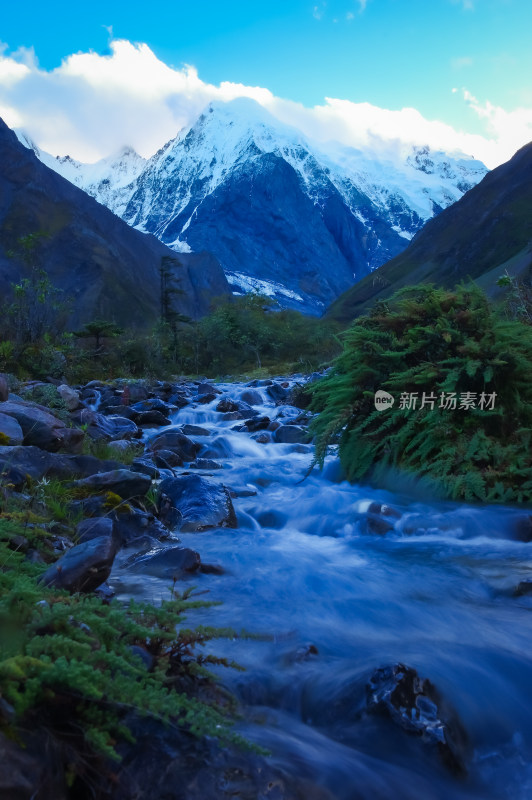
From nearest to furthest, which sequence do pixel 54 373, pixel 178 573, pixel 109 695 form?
pixel 109 695 → pixel 178 573 → pixel 54 373

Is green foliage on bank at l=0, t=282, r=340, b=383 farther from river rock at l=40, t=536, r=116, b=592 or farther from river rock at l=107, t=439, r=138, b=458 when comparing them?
river rock at l=40, t=536, r=116, b=592

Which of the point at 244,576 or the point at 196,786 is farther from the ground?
the point at 196,786

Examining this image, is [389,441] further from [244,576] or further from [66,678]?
[66,678]

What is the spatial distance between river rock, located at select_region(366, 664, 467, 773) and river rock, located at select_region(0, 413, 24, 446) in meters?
4.49

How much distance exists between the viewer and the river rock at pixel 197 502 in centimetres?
564

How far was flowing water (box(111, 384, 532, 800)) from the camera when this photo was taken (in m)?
2.30

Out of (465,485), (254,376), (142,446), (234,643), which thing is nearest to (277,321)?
(254,376)

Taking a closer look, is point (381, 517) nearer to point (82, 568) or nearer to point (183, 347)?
point (82, 568)

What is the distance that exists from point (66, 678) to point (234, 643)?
1751mm

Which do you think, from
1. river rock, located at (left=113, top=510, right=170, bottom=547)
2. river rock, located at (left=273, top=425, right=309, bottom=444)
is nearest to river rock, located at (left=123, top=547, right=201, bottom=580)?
river rock, located at (left=113, top=510, right=170, bottom=547)

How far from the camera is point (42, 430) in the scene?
20.8ft

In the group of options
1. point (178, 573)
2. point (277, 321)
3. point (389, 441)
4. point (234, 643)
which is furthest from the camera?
point (277, 321)

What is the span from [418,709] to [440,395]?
429 centimetres

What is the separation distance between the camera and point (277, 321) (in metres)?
38.4
